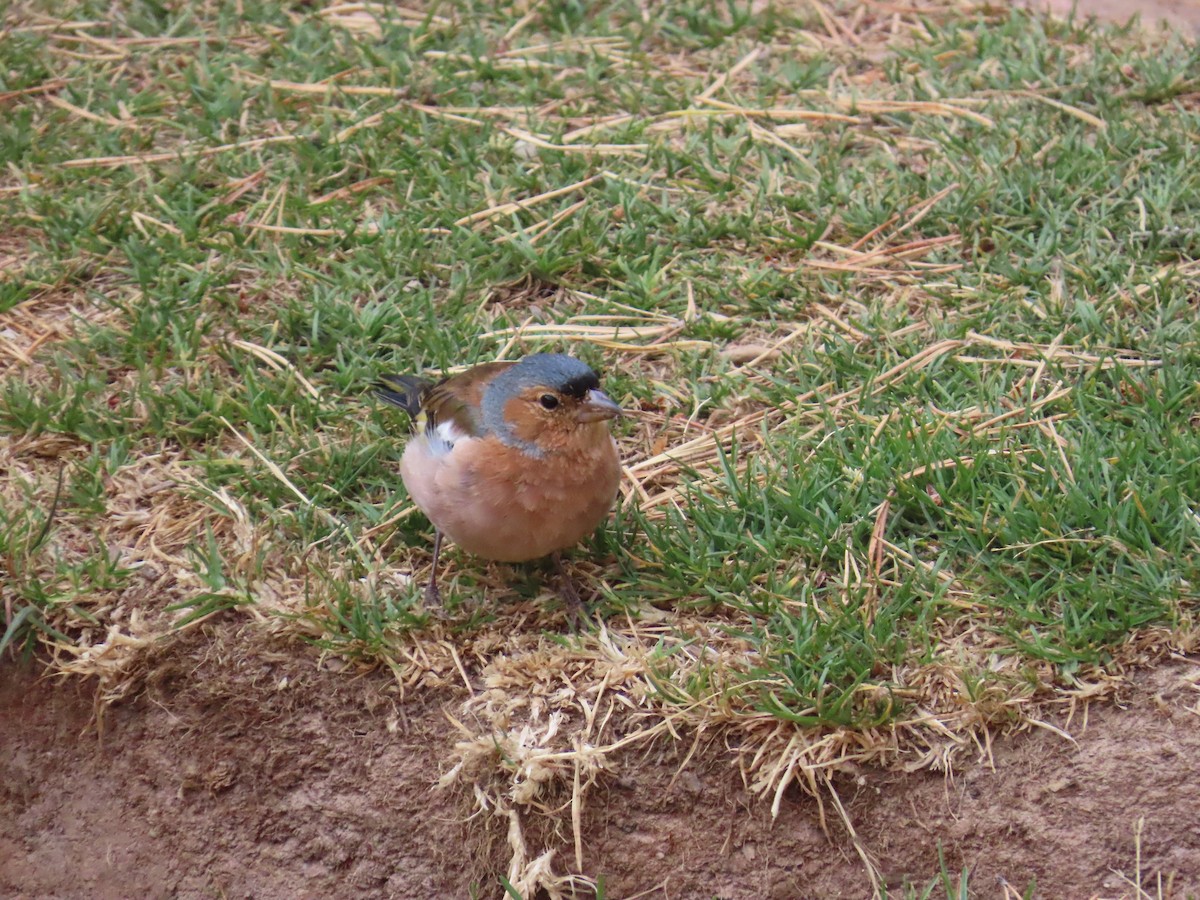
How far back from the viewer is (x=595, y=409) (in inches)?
134

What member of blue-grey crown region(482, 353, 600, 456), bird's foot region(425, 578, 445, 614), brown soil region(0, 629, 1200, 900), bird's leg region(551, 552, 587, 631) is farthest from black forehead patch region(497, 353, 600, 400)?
brown soil region(0, 629, 1200, 900)

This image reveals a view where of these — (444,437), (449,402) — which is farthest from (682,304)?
(444,437)

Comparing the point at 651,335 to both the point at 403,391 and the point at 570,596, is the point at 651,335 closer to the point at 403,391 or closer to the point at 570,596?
the point at 403,391

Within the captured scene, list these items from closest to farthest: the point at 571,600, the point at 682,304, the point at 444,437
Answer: the point at 444,437, the point at 571,600, the point at 682,304

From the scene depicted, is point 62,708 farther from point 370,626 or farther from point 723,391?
point 723,391

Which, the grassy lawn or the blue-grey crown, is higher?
the blue-grey crown

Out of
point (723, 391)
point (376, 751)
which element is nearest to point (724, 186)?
point (723, 391)

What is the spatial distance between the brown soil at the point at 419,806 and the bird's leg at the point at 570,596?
0.40 metres

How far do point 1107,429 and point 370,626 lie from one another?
2.28 m

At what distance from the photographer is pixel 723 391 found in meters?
4.23

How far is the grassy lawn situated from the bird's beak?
47 centimetres

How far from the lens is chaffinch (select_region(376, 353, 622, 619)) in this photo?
3.35 meters

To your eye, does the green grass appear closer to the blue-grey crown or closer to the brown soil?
the brown soil

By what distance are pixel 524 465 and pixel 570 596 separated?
1.44 ft
